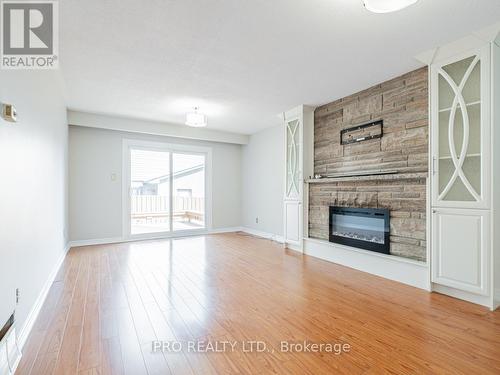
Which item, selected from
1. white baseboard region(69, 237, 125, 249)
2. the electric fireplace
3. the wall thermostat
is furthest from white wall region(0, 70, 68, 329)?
the electric fireplace

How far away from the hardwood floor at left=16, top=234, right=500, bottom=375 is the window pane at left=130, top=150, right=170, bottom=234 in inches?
83.9

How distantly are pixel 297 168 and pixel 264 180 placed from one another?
1547 millimetres

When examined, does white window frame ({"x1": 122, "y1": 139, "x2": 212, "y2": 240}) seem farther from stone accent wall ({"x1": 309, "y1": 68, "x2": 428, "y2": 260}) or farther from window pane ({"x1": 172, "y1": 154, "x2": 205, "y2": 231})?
stone accent wall ({"x1": 309, "y1": 68, "x2": 428, "y2": 260})

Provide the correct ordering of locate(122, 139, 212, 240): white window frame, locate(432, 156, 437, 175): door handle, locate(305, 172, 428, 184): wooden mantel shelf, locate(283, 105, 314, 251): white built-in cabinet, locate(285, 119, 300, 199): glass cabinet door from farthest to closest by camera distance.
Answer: locate(122, 139, 212, 240): white window frame → locate(285, 119, 300, 199): glass cabinet door → locate(283, 105, 314, 251): white built-in cabinet → locate(305, 172, 428, 184): wooden mantel shelf → locate(432, 156, 437, 175): door handle

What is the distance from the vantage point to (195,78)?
323cm

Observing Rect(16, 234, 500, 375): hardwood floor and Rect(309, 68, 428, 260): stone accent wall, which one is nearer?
Rect(16, 234, 500, 375): hardwood floor

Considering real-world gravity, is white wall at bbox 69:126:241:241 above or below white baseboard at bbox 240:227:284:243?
above

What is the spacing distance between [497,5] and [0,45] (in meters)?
3.69

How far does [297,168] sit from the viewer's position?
4516mm

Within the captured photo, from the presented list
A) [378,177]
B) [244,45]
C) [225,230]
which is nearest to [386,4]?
[244,45]

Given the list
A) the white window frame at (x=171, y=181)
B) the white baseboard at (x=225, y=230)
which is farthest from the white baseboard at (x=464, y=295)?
the white window frame at (x=171, y=181)

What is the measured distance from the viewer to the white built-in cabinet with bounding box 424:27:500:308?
2293 mm

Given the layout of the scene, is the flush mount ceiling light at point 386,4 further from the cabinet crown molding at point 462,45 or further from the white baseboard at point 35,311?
the white baseboard at point 35,311

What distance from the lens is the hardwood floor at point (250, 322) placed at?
Answer: 156cm
